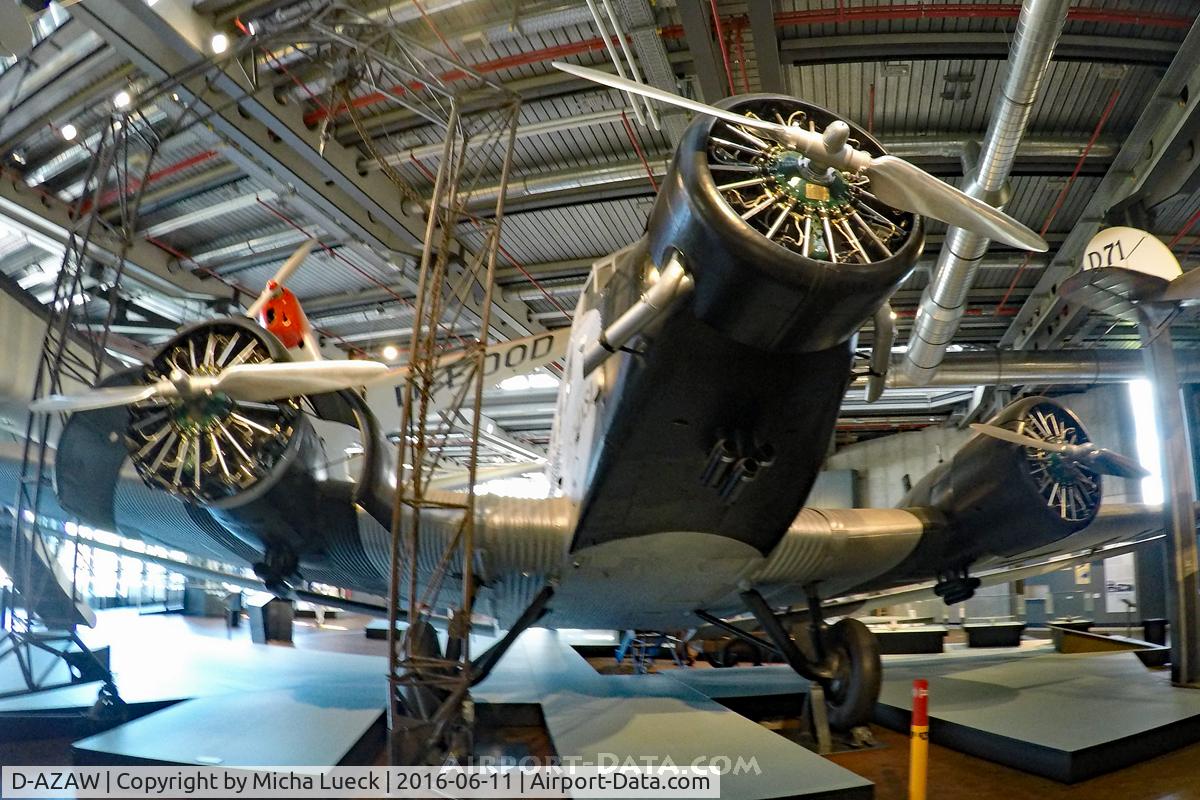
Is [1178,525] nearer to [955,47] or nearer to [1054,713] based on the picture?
[1054,713]

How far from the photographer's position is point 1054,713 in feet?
23.0

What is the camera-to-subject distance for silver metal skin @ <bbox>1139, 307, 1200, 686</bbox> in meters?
8.89

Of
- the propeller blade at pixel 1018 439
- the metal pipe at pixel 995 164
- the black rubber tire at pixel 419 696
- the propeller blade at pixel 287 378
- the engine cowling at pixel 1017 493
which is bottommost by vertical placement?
the black rubber tire at pixel 419 696

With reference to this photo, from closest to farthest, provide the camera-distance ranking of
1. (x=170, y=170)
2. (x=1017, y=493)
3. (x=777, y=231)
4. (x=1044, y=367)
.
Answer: (x=777, y=231)
(x=1017, y=493)
(x=170, y=170)
(x=1044, y=367)

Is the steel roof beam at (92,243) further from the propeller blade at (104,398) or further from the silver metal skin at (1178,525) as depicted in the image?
the silver metal skin at (1178,525)

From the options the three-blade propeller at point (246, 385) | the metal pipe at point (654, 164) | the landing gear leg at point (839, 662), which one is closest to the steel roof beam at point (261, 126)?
the metal pipe at point (654, 164)

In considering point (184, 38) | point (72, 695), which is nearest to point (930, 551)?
point (72, 695)

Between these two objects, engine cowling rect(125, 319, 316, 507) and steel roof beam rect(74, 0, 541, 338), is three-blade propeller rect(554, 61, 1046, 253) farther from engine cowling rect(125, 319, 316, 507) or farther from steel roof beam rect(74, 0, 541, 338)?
steel roof beam rect(74, 0, 541, 338)

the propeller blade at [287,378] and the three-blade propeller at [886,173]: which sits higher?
the three-blade propeller at [886,173]

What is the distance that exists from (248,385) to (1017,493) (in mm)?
7221

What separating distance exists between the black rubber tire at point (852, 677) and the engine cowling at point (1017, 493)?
1506mm

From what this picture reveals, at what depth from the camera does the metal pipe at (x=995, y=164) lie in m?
6.13

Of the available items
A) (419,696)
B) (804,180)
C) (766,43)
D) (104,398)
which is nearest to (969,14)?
(766,43)

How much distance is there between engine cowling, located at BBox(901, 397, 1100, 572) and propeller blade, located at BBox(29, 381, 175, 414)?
731 cm
